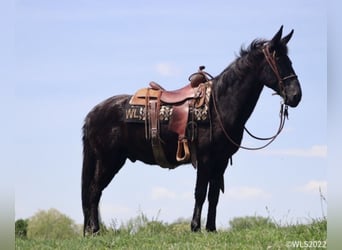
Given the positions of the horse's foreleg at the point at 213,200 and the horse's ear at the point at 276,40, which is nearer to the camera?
the horse's ear at the point at 276,40

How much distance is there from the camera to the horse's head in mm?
7914

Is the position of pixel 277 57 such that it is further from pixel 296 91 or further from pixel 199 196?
pixel 199 196

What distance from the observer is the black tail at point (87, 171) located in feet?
29.0

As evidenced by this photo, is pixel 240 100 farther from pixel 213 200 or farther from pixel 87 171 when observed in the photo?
pixel 87 171

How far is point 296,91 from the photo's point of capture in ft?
25.9

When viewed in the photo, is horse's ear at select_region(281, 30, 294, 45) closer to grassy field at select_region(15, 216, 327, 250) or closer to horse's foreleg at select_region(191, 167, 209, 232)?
horse's foreleg at select_region(191, 167, 209, 232)

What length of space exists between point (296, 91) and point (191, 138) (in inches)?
58.6

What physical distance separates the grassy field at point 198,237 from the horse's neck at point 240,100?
52.1 inches

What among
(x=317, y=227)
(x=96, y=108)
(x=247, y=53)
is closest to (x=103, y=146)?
(x=96, y=108)

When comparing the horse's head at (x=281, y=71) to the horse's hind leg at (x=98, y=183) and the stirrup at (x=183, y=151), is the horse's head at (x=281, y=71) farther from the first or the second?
the horse's hind leg at (x=98, y=183)

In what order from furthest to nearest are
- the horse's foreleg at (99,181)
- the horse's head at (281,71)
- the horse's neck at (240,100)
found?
the horse's foreleg at (99,181) < the horse's neck at (240,100) < the horse's head at (281,71)

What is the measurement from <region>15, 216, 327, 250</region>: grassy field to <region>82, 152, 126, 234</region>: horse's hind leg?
1.23 feet

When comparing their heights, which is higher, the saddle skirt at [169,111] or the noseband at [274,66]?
the noseband at [274,66]

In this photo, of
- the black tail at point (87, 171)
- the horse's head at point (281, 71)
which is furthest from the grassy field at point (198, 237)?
the horse's head at point (281, 71)
